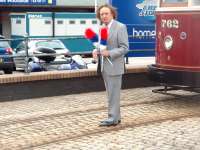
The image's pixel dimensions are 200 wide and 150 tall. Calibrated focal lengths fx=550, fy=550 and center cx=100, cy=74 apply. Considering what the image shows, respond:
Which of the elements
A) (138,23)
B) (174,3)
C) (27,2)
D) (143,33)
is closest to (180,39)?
(174,3)

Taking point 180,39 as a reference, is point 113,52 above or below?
below

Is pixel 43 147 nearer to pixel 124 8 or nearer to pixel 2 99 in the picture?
pixel 2 99

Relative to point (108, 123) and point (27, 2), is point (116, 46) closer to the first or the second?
point (108, 123)

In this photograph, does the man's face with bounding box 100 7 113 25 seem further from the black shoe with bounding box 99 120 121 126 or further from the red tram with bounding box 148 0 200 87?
the red tram with bounding box 148 0 200 87

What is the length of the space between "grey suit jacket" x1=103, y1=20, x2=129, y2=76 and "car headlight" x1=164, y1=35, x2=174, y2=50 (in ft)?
8.13

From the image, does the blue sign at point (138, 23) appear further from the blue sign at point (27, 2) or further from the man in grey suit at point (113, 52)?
the blue sign at point (27, 2)

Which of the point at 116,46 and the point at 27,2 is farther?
the point at 27,2

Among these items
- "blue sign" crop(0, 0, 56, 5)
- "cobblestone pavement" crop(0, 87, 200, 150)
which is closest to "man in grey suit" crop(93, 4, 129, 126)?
"cobblestone pavement" crop(0, 87, 200, 150)

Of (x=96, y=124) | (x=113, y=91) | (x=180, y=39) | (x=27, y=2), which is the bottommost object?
(x=96, y=124)

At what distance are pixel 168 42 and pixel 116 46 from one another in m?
2.59

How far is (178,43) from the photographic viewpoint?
1002 cm

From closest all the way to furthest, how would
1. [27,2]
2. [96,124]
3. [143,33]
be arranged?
1. [96,124]
2. [143,33]
3. [27,2]

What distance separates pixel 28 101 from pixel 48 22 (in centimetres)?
2332

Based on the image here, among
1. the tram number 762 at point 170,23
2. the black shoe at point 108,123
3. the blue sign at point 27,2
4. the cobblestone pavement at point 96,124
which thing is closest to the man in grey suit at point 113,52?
the black shoe at point 108,123
